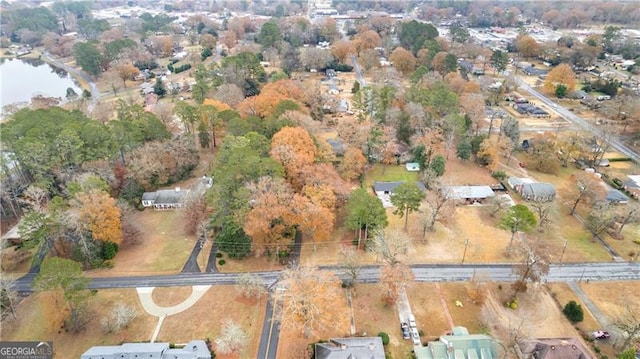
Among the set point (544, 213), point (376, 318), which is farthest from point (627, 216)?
point (376, 318)

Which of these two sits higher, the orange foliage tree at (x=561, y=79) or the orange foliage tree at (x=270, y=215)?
the orange foliage tree at (x=561, y=79)

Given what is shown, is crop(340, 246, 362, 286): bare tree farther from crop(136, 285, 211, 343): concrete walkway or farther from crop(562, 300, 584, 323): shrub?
crop(562, 300, 584, 323): shrub

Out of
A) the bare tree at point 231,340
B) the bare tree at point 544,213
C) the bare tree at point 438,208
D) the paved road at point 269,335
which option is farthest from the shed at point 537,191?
the bare tree at point 231,340

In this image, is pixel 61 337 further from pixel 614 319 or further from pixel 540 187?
pixel 540 187

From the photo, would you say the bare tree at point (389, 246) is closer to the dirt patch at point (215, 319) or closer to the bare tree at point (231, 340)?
the dirt patch at point (215, 319)

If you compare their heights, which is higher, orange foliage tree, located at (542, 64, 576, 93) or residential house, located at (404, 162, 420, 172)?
orange foliage tree, located at (542, 64, 576, 93)

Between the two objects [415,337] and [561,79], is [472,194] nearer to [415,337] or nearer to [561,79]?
[415,337]

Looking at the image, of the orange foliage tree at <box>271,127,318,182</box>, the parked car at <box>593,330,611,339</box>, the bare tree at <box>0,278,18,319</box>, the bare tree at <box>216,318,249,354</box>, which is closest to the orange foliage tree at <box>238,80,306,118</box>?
the orange foliage tree at <box>271,127,318,182</box>
